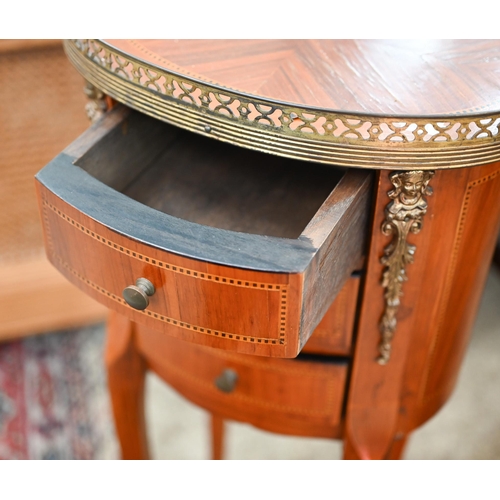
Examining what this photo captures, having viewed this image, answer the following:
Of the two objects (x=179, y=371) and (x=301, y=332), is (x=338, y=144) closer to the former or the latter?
(x=301, y=332)

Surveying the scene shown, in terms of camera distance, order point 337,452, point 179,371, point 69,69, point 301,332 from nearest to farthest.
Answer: point 301,332 < point 179,371 < point 69,69 < point 337,452

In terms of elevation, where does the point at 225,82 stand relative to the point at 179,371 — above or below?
above

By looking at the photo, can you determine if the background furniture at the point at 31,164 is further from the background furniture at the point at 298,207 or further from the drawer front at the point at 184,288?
the drawer front at the point at 184,288

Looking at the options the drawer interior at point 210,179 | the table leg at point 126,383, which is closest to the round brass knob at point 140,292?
the drawer interior at point 210,179

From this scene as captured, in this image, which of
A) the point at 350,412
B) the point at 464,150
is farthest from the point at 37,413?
the point at 464,150

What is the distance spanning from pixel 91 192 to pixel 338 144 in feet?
0.62

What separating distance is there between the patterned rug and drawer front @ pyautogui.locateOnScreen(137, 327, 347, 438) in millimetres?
388

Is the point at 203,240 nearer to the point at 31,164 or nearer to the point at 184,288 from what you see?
the point at 184,288

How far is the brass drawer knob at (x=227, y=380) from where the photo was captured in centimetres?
71

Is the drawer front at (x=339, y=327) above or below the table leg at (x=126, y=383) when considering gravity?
above

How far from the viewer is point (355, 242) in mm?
565

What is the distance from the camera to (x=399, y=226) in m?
0.55

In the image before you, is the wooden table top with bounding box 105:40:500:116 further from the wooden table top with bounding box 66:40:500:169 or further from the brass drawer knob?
the brass drawer knob

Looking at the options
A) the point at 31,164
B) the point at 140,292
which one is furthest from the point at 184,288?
the point at 31,164
